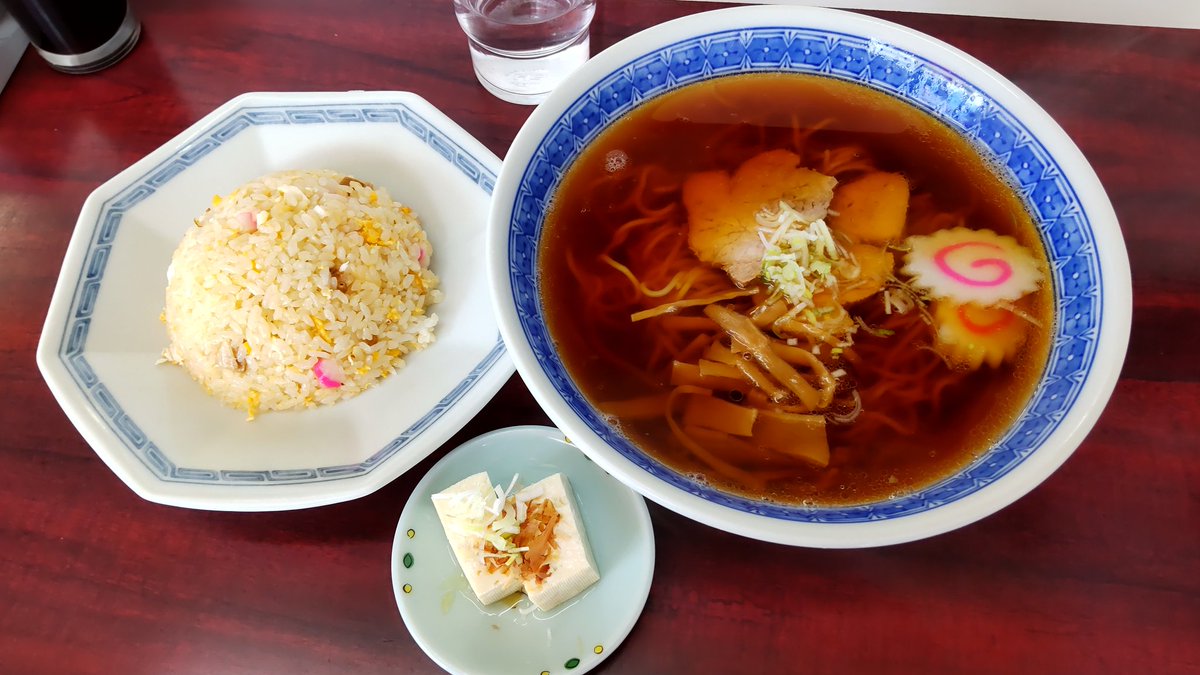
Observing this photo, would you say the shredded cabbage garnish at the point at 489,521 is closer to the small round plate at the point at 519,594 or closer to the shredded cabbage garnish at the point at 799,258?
the small round plate at the point at 519,594

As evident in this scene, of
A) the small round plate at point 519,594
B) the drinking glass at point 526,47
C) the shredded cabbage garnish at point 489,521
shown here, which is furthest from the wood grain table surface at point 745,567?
the drinking glass at point 526,47

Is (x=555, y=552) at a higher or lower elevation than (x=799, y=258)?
lower

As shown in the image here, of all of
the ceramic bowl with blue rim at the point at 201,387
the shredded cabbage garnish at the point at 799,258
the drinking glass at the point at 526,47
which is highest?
the shredded cabbage garnish at the point at 799,258

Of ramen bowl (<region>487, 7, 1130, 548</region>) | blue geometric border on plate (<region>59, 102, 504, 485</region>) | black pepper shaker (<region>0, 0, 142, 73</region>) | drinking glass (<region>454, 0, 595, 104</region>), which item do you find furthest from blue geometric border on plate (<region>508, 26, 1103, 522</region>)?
black pepper shaker (<region>0, 0, 142, 73</region>)

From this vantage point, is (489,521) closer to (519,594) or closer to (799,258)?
(519,594)

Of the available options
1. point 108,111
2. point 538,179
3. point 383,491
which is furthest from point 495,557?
point 108,111

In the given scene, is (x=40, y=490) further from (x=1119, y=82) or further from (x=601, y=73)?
(x=1119, y=82)

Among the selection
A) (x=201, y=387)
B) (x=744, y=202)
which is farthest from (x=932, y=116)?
(x=201, y=387)
